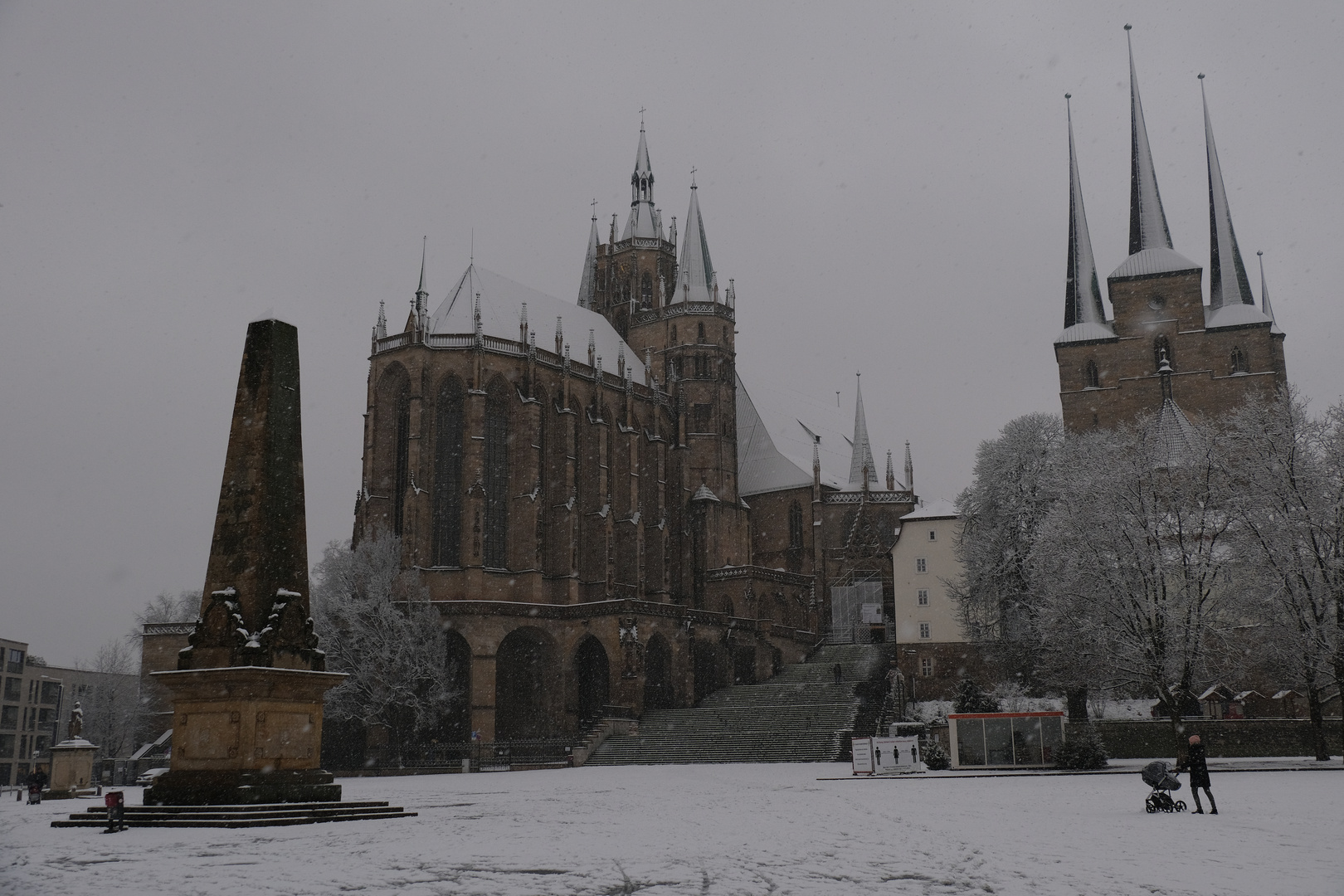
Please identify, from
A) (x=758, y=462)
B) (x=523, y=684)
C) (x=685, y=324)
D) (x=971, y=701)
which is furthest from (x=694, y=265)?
(x=971, y=701)

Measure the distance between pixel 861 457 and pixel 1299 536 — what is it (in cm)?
4349

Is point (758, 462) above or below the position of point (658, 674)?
above

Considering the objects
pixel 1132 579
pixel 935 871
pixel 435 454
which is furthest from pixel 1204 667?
pixel 435 454

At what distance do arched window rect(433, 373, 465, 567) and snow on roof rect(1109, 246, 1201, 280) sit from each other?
37.8 metres

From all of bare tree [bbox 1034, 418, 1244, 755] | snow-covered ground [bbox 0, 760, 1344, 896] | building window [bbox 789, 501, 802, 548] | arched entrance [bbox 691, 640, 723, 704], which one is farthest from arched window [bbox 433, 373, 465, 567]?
snow-covered ground [bbox 0, 760, 1344, 896]

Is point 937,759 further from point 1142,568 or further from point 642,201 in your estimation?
point 642,201

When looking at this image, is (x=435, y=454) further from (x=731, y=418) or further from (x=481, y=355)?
(x=731, y=418)

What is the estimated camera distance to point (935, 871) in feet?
40.0

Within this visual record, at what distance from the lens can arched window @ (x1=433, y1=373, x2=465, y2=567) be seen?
58781mm

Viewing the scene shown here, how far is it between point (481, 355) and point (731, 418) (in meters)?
19.3

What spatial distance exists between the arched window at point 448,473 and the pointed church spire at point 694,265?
19.8 metres

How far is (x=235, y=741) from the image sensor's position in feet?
57.0

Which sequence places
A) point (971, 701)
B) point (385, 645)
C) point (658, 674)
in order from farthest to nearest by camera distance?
point (658, 674) → point (385, 645) → point (971, 701)

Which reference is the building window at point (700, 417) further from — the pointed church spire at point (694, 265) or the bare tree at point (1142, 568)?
the bare tree at point (1142, 568)
